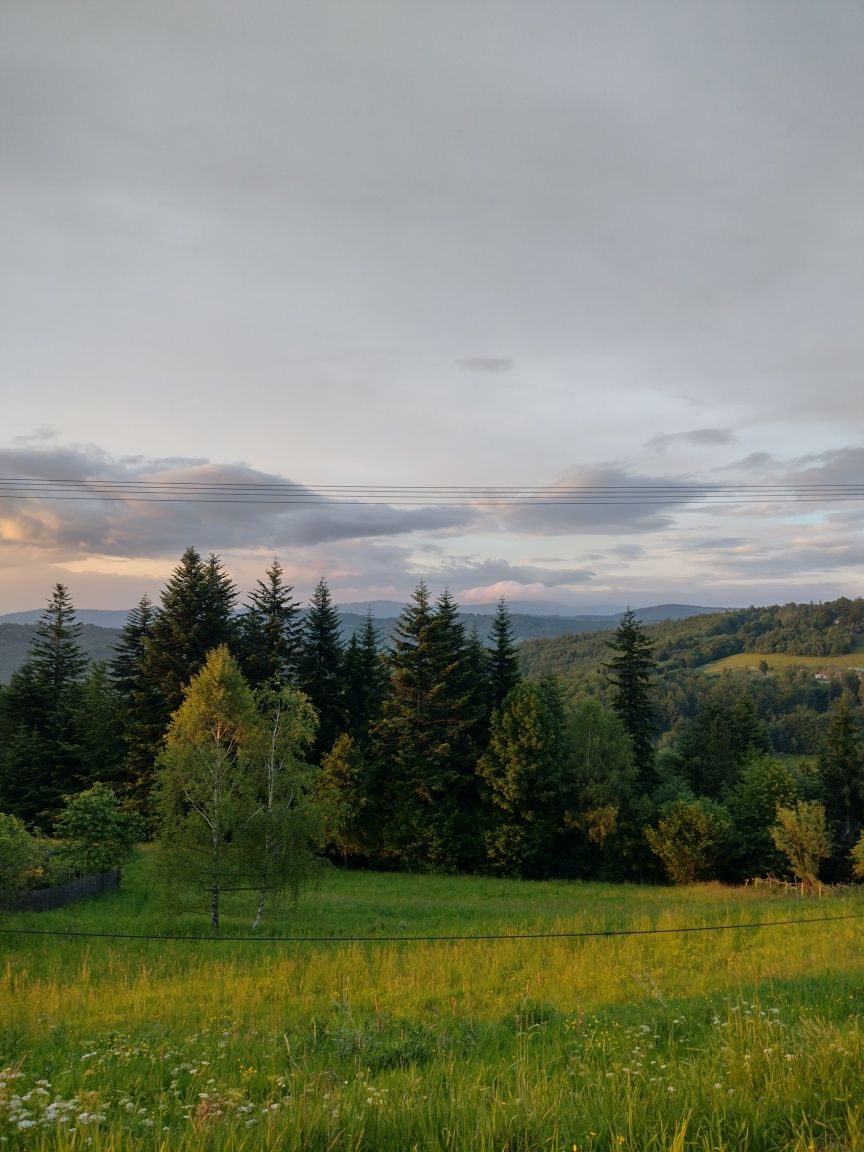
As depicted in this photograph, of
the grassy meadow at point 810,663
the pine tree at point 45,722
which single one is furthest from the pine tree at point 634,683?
the grassy meadow at point 810,663

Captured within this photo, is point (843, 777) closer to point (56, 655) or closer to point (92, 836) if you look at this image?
point (92, 836)

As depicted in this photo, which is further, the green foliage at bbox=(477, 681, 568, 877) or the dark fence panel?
the green foliage at bbox=(477, 681, 568, 877)

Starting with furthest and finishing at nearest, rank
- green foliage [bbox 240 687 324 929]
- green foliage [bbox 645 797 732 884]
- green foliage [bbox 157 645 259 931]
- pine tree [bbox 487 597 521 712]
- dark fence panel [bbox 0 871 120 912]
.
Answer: pine tree [bbox 487 597 521 712] < green foliage [bbox 645 797 732 884] < green foliage [bbox 240 687 324 929] < green foliage [bbox 157 645 259 931] < dark fence panel [bbox 0 871 120 912]

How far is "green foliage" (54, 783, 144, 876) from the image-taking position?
24906 millimetres

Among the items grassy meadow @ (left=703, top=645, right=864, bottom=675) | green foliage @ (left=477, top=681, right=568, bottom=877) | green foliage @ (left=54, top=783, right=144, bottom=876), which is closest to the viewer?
green foliage @ (left=54, top=783, right=144, bottom=876)

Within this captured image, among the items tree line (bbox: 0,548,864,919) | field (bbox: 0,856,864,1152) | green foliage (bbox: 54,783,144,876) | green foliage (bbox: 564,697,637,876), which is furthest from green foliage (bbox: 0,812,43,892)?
green foliage (bbox: 564,697,637,876)

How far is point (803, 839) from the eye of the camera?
121ft

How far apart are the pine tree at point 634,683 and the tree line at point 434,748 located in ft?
0.45

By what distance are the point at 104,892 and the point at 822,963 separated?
22754mm

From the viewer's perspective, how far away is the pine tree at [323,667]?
152 ft

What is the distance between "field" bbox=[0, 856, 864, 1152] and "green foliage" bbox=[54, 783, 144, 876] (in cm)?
153

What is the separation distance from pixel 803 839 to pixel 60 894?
34.2 m

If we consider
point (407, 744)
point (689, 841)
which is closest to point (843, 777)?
point (689, 841)

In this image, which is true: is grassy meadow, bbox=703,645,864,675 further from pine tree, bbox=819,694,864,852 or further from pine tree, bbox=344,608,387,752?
pine tree, bbox=344,608,387,752
